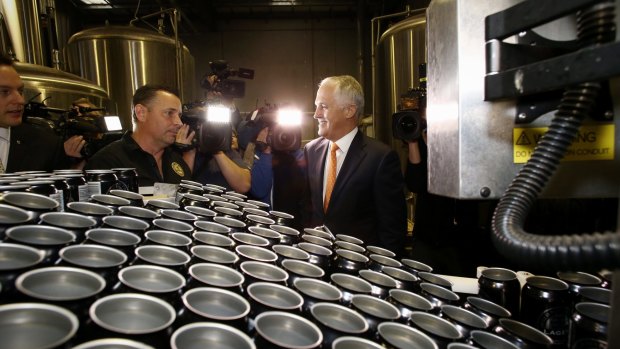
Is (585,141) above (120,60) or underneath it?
underneath

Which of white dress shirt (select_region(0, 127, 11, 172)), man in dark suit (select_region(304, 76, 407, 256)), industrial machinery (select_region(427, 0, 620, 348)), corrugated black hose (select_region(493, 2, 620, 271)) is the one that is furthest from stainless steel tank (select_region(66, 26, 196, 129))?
corrugated black hose (select_region(493, 2, 620, 271))

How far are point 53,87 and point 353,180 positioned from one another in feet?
11.2

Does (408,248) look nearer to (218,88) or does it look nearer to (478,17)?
(218,88)

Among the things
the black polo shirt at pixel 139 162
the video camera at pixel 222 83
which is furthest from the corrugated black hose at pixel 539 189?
the video camera at pixel 222 83

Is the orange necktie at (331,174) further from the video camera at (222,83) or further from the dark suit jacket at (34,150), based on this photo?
the dark suit jacket at (34,150)

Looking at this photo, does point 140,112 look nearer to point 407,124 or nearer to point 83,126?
point 83,126

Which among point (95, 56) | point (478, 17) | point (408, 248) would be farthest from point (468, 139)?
point (95, 56)

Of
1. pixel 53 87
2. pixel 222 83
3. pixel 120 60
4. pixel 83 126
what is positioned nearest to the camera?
pixel 83 126

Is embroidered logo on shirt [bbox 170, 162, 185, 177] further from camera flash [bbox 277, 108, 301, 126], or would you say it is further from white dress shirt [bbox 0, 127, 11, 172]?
white dress shirt [bbox 0, 127, 11, 172]

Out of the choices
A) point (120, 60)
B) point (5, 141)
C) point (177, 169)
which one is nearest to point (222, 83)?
point (177, 169)

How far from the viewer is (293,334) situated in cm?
53

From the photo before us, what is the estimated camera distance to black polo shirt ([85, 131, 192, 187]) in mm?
2113

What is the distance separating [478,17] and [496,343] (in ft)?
1.84

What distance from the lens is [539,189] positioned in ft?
1.47
